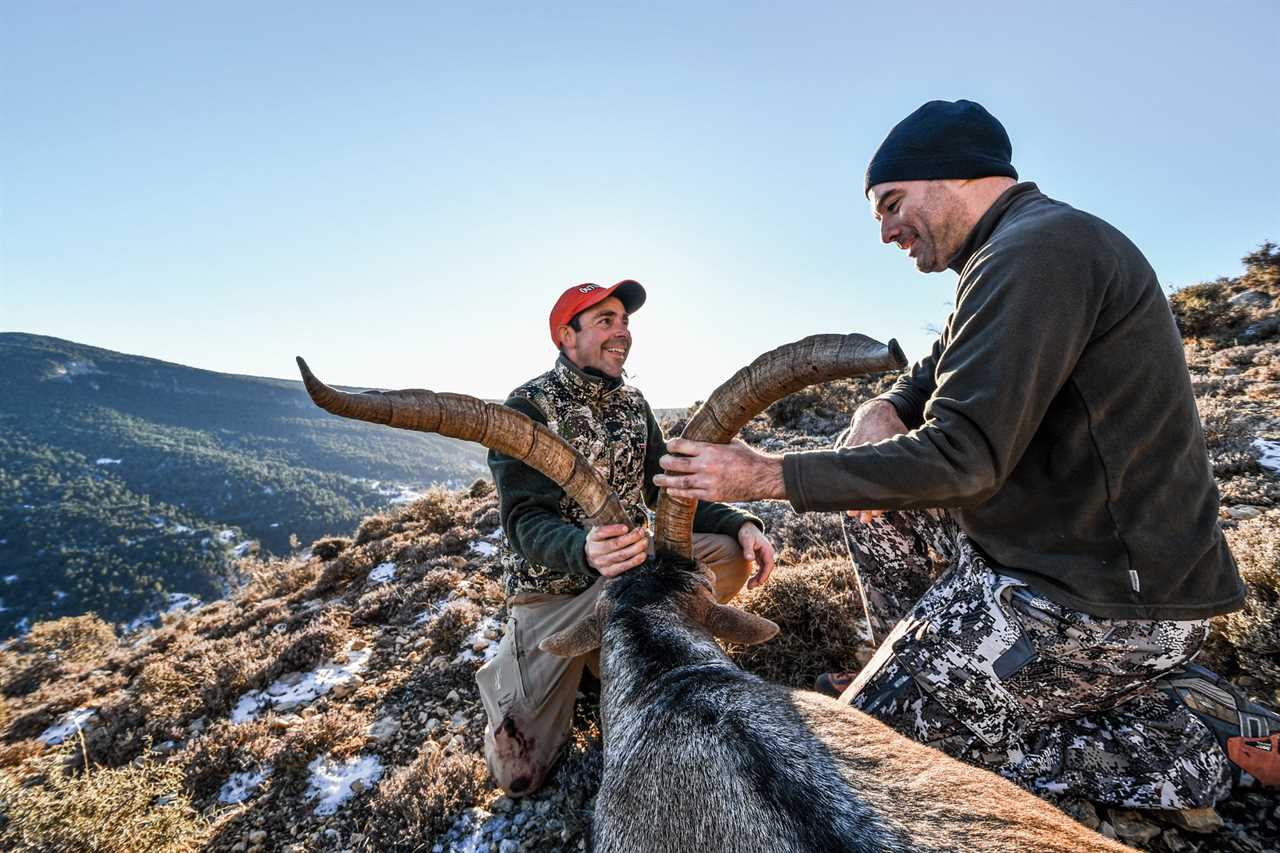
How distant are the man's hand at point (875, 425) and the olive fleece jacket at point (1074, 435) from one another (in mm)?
748

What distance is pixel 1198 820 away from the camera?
8.22 feet

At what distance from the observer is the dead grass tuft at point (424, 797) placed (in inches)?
144

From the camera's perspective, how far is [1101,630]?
2.36m

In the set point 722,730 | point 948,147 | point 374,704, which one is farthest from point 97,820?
point 948,147

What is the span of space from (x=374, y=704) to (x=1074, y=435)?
6.32 meters

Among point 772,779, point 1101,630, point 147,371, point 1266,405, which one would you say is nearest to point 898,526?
point 1101,630

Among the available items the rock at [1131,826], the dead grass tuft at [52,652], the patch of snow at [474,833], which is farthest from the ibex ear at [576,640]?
the dead grass tuft at [52,652]

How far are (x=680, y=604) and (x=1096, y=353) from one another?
7.96 feet

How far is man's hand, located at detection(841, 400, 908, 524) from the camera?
3059 millimetres

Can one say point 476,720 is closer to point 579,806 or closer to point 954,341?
point 579,806

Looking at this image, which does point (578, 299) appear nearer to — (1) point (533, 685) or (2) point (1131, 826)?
(1) point (533, 685)

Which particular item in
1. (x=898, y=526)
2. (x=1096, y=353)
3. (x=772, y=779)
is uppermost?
(x=1096, y=353)

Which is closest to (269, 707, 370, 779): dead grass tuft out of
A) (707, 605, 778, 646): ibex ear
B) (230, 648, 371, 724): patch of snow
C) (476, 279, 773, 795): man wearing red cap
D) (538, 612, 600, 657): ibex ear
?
(230, 648, 371, 724): patch of snow

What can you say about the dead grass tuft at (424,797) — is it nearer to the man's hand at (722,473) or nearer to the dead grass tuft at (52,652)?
the man's hand at (722,473)
